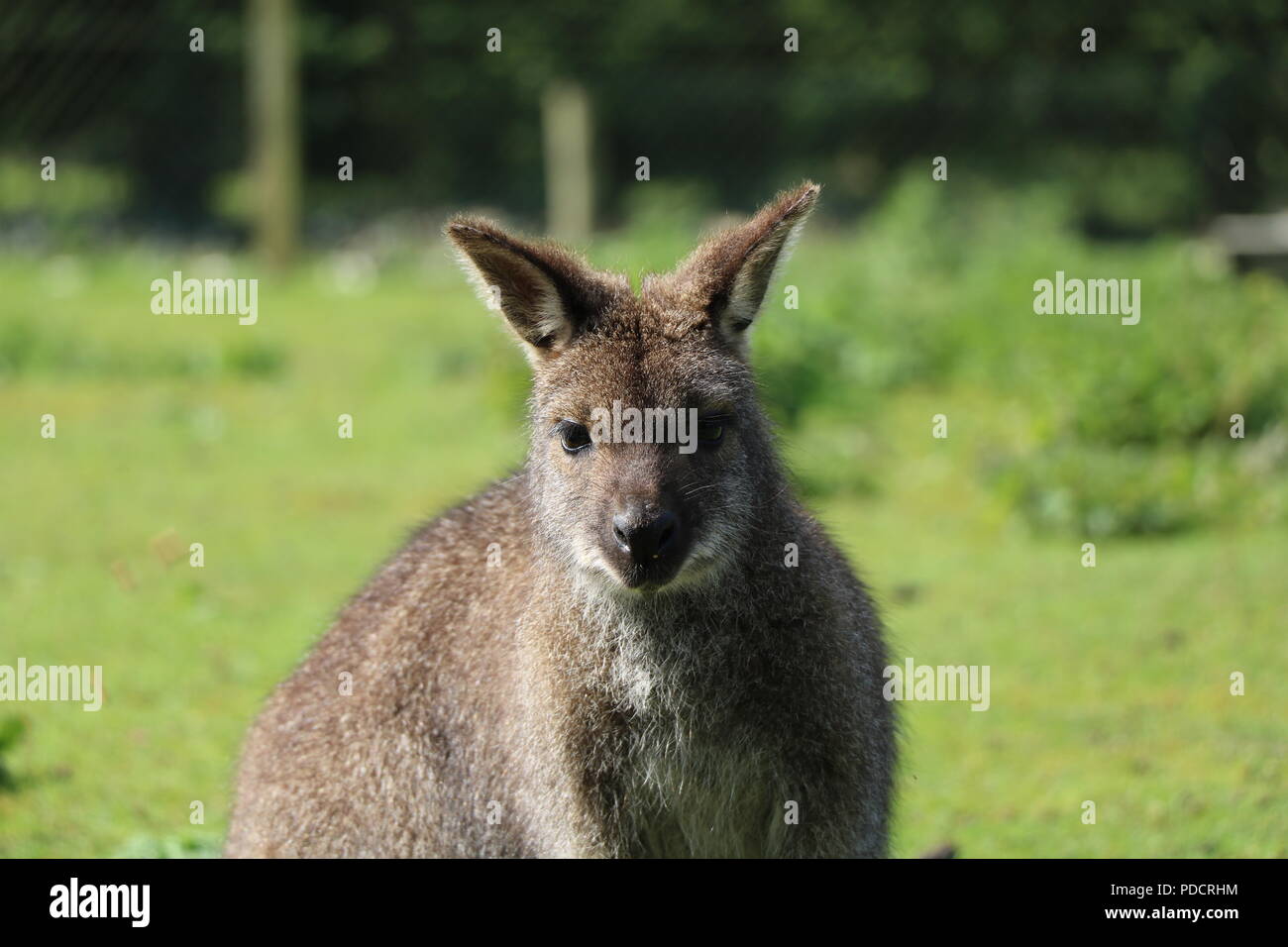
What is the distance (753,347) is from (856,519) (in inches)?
53.6

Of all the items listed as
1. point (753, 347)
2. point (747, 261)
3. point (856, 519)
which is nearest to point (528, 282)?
point (747, 261)

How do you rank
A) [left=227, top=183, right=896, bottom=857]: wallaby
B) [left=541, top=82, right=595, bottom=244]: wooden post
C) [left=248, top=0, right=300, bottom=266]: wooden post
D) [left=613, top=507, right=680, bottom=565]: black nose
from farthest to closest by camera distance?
1. [left=541, top=82, right=595, bottom=244]: wooden post
2. [left=248, top=0, right=300, bottom=266]: wooden post
3. [left=227, top=183, right=896, bottom=857]: wallaby
4. [left=613, top=507, right=680, bottom=565]: black nose

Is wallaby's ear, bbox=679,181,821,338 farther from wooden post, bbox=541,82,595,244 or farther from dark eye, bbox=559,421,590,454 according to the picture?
wooden post, bbox=541,82,595,244

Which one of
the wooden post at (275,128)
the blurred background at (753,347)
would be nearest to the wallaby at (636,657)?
the blurred background at (753,347)

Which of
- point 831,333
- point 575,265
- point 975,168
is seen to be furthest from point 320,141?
point 575,265

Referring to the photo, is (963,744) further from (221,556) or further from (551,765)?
(221,556)

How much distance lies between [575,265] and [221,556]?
5.59 meters

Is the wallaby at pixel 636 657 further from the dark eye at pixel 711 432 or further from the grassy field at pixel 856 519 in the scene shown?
the grassy field at pixel 856 519

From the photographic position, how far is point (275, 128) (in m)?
18.2

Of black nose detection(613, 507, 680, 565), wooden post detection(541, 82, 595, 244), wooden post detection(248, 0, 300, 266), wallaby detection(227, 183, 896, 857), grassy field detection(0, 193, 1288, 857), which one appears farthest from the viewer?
wooden post detection(541, 82, 595, 244)

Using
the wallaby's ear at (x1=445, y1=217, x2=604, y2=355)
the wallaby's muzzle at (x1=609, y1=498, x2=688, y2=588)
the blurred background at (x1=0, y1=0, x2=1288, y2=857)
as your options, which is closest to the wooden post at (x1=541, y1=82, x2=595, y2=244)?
the blurred background at (x1=0, y1=0, x2=1288, y2=857)

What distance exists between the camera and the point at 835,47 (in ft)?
61.7

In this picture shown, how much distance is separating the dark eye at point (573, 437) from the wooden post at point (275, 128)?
14.3 metres

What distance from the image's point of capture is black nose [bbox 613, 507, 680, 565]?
4457 millimetres
